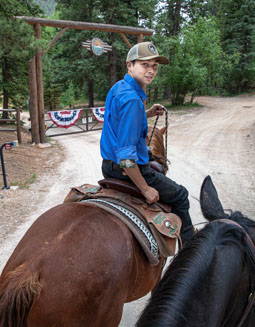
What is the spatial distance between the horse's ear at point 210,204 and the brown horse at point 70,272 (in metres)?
0.63

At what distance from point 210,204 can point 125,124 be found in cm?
93

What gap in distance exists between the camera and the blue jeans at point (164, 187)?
245cm

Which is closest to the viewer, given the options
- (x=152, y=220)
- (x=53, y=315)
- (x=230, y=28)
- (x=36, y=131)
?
(x=53, y=315)

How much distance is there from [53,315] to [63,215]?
635 millimetres

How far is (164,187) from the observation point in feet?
8.28

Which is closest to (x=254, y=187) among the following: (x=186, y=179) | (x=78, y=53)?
(x=186, y=179)

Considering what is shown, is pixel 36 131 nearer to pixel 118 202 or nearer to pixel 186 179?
pixel 186 179

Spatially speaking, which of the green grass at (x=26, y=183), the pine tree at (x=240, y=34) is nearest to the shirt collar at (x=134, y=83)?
the green grass at (x=26, y=183)

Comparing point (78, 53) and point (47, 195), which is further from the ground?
point (78, 53)

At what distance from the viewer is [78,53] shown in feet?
69.7

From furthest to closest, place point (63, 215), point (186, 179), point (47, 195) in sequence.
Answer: point (186, 179), point (47, 195), point (63, 215)

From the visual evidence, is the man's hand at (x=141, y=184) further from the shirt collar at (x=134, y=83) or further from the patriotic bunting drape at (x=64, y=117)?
the patriotic bunting drape at (x=64, y=117)

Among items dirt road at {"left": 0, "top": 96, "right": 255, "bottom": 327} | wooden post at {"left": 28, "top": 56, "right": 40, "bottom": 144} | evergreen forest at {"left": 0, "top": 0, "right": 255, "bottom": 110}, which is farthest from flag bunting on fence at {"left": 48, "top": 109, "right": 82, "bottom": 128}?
evergreen forest at {"left": 0, "top": 0, "right": 255, "bottom": 110}

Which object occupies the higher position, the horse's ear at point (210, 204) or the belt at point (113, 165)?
the belt at point (113, 165)
